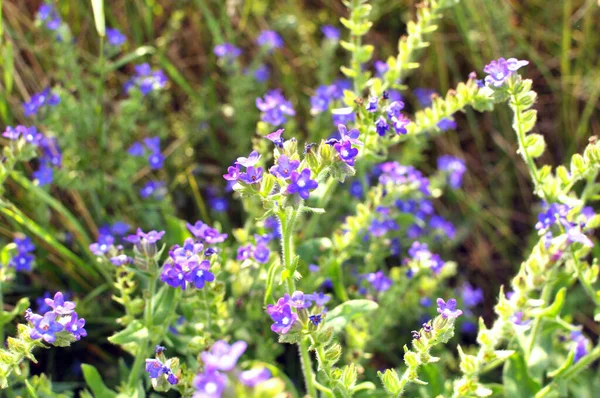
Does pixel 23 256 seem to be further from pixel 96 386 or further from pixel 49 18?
pixel 49 18

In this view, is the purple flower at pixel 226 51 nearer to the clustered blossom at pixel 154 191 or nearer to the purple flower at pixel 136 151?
the purple flower at pixel 136 151

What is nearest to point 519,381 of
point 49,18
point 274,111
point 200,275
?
point 200,275

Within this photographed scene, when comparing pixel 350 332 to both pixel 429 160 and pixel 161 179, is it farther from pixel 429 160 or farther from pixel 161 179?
pixel 429 160

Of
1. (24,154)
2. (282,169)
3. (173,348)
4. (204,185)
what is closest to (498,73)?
(282,169)

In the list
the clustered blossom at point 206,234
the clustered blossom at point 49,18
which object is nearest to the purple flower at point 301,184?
the clustered blossom at point 206,234

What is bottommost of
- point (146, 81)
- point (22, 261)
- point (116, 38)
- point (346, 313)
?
point (346, 313)

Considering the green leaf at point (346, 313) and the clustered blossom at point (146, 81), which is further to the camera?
the clustered blossom at point (146, 81)
